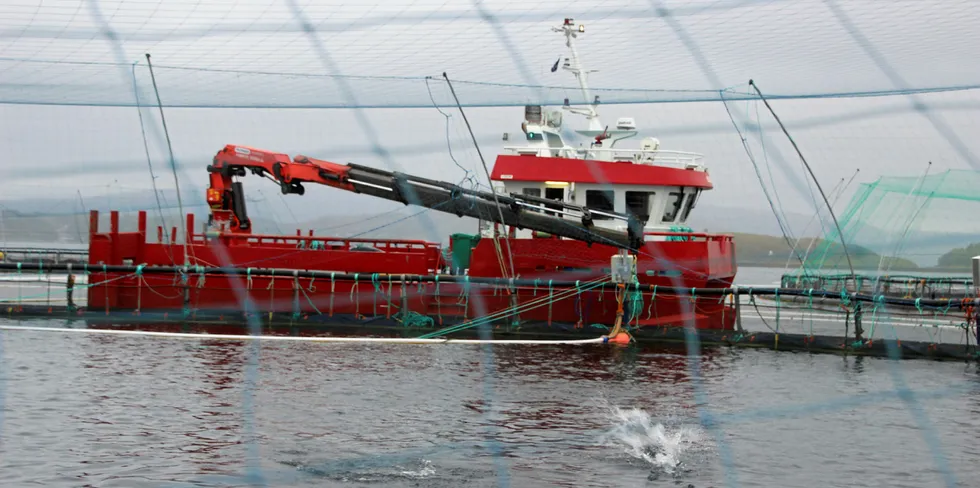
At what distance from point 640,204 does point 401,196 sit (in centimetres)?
614

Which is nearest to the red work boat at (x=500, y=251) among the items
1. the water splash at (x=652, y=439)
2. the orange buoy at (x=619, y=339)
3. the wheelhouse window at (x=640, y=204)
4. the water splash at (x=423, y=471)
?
the wheelhouse window at (x=640, y=204)

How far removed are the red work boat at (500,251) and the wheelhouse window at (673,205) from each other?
32mm

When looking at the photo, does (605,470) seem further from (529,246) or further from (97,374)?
(529,246)

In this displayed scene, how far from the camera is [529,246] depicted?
27.7 meters

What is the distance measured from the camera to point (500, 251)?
88.5ft

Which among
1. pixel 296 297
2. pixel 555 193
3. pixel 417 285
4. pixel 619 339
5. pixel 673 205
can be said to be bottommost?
pixel 619 339

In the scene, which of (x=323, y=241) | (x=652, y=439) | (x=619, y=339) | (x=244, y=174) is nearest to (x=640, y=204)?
(x=619, y=339)

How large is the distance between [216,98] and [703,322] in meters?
12.6

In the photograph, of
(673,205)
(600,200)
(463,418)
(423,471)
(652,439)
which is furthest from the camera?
(673,205)

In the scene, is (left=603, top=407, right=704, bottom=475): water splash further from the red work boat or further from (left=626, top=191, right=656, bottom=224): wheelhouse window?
(left=626, top=191, right=656, bottom=224): wheelhouse window

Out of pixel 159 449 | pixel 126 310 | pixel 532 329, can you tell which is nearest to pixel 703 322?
pixel 532 329

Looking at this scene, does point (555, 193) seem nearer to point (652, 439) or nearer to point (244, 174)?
point (244, 174)

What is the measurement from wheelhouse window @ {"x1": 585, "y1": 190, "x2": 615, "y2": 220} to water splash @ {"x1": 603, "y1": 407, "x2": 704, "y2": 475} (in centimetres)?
1303

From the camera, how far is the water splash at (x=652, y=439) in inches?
523
